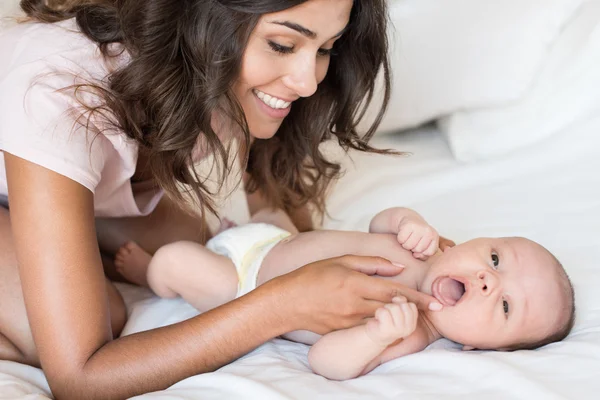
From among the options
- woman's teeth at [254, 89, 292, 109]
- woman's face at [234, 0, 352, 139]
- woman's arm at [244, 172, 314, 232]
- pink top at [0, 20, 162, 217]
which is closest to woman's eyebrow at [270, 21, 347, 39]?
woman's face at [234, 0, 352, 139]

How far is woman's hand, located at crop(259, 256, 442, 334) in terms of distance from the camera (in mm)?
1303

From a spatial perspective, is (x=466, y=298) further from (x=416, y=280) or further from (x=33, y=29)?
(x=33, y=29)

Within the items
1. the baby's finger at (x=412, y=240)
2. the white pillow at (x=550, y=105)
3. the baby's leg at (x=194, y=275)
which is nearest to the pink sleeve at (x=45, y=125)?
the baby's leg at (x=194, y=275)

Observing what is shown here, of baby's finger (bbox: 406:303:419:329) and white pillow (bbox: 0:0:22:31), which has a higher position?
white pillow (bbox: 0:0:22:31)

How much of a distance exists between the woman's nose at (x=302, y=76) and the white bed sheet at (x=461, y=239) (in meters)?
0.51

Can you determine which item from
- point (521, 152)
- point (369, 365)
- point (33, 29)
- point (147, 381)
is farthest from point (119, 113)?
point (521, 152)

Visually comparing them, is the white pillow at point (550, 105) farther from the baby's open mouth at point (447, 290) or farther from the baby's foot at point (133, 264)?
the baby's foot at point (133, 264)

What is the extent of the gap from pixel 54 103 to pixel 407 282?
75 centimetres

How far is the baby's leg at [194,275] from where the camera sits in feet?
5.12

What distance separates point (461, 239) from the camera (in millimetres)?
1803

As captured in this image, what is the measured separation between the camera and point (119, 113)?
139cm

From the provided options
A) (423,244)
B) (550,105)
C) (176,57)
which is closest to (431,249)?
(423,244)

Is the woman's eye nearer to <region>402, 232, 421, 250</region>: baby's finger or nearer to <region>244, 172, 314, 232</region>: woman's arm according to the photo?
<region>402, 232, 421, 250</region>: baby's finger

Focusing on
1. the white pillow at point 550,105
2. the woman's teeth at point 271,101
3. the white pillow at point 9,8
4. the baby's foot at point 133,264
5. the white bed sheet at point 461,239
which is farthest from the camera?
the white pillow at point 550,105
